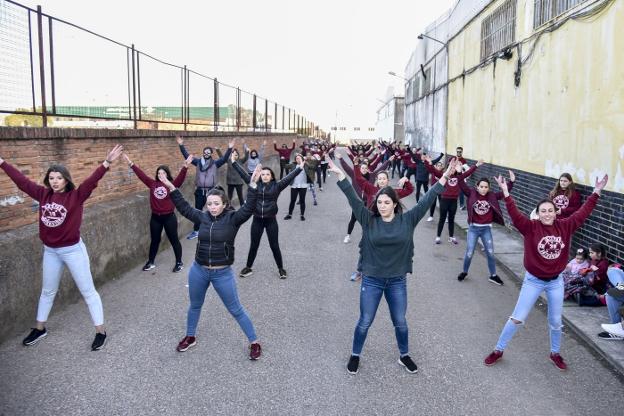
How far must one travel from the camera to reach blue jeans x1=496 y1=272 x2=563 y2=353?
191 inches

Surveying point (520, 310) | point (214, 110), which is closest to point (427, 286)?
point (520, 310)

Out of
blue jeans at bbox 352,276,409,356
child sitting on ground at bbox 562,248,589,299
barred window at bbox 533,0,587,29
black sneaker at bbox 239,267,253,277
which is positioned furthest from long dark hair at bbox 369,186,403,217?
barred window at bbox 533,0,587,29

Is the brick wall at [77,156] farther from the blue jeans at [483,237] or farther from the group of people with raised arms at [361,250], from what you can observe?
the blue jeans at [483,237]

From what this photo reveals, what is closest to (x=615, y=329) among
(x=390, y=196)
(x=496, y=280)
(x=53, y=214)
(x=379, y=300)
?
(x=496, y=280)

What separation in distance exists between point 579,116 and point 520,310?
16.4 feet

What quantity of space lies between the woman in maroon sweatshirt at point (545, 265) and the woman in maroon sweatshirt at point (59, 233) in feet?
13.8

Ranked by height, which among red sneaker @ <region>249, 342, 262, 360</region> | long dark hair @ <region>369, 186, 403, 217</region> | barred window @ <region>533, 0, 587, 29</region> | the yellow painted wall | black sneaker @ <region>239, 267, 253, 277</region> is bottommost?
red sneaker @ <region>249, 342, 262, 360</region>

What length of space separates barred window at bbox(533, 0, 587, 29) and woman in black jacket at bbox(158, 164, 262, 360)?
735 centimetres

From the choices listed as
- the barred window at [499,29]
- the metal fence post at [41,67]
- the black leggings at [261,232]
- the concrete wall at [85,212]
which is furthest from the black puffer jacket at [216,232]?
the barred window at [499,29]

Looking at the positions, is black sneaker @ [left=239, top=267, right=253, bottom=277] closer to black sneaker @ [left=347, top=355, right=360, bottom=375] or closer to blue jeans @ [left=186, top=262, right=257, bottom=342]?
blue jeans @ [left=186, top=262, right=257, bottom=342]

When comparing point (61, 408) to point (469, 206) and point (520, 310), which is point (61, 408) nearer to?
point (520, 310)

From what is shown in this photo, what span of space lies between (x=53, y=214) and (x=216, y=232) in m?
1.72

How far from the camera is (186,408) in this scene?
403 cm

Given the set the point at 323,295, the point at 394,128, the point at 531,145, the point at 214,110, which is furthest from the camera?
the point at 394,128
